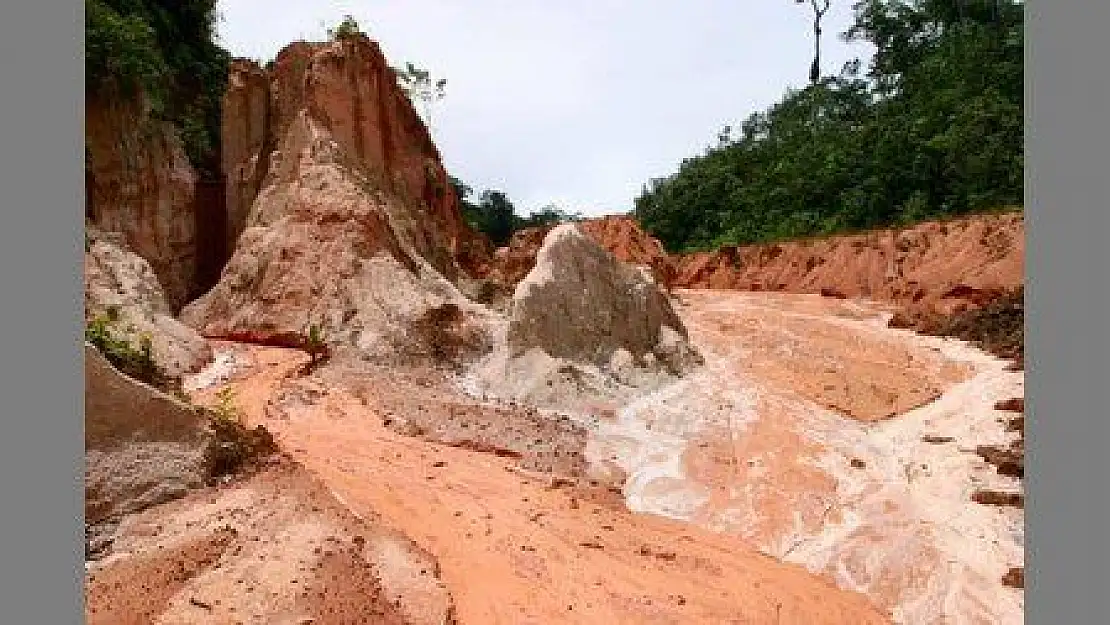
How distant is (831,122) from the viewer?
38.8 meters

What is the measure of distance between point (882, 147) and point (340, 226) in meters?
21.4

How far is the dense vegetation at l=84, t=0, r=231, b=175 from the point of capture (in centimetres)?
1667

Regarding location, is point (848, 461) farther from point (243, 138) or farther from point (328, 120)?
point (243, 138)

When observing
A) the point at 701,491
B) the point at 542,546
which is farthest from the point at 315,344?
the point at 542,546

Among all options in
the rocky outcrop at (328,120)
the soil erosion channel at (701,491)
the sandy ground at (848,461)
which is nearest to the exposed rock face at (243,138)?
the rocky outcrop at (328,120)

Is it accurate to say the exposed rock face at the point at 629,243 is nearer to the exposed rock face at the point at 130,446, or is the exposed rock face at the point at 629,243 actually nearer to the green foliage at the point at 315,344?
the green foliage at the point at 315,344

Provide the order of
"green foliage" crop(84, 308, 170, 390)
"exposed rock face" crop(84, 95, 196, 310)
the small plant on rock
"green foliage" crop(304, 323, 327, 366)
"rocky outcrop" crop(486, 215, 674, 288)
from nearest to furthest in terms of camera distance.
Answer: "green foliage" crop(84, 308, 170, 390)
the small plant on rock
"green foliage" crop(304, 323, 327, 366)
"exposed rock face" crop(84, 95, 196, 310)
"rocky outcrop" crop(486, 215, 674, 288)

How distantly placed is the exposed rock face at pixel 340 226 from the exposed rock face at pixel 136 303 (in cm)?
159

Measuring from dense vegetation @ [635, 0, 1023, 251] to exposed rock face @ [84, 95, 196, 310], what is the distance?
19.5m

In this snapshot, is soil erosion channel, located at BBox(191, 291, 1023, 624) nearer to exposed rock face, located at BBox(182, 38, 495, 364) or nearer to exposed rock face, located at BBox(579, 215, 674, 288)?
exposed rock face, located at BBox(182, 38, 495, 364)

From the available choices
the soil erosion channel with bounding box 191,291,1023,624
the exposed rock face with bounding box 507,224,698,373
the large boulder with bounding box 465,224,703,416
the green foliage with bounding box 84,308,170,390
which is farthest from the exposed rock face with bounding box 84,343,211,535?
the exposed rock face with bounding box 507,224,698,373

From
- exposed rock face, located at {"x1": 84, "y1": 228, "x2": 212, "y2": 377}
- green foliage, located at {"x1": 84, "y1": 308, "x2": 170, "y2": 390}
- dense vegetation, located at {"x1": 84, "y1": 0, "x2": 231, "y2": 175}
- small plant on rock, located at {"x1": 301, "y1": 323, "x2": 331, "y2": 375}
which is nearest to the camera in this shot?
green foliage, located at {"x1": 84, "y1": 308, "x2": 170, "y2": 390}

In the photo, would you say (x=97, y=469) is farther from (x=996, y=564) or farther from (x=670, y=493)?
(x=996, y=564)

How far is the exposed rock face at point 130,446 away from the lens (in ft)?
25.9
